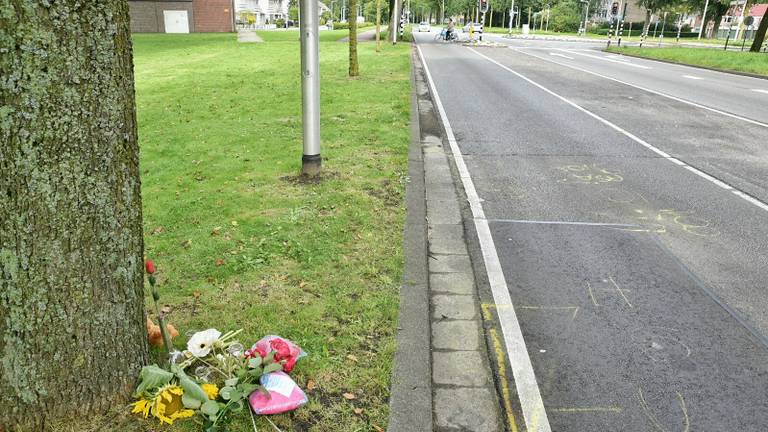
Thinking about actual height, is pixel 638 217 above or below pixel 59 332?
below

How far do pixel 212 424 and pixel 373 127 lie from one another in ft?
27.3

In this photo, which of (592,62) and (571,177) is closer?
(571,177)

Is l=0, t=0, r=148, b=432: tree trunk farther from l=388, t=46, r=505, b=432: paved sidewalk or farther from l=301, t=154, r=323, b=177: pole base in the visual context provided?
l=301, t=154, r=323, b=177: pole base

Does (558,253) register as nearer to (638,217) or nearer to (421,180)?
(638,217)

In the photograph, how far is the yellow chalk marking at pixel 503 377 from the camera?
10.3ft

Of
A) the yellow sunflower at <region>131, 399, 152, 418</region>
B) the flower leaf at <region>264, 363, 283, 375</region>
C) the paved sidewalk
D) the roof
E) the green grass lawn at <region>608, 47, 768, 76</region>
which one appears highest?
the roof

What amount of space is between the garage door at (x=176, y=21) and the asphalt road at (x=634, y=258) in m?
47.0

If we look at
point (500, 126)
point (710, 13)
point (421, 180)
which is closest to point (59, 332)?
point (421, 180)

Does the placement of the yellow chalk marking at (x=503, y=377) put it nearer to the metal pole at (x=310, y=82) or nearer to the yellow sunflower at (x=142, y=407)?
the yellow sunflower at (x=142, y=407)

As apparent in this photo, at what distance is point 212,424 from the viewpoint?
9.24 ft

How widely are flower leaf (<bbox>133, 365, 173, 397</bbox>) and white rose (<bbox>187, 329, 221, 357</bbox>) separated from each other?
0.30 meters

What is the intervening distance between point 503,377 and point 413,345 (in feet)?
1.93

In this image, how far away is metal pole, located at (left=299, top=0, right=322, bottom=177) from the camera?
21.1 ft

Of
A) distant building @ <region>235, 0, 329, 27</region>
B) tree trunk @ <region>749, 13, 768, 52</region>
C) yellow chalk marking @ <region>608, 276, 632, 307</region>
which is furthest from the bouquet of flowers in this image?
distant building @ <region>235, 0, 329, 27</region>
